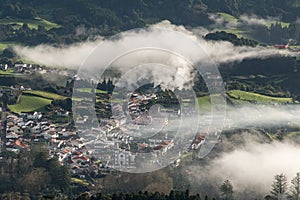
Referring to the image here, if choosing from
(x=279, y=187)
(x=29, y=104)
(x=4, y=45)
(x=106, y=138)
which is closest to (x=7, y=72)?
(x=29, y=104)

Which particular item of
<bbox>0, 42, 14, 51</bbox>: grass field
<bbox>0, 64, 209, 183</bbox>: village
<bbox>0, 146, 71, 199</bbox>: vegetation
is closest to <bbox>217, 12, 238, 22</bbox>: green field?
<bbox>0, 42, 14, 51</bbox>: grass field

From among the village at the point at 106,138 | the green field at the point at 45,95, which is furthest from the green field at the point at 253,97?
the green field at the point at 45,95

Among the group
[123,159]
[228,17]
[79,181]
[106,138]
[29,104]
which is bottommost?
[79,181]

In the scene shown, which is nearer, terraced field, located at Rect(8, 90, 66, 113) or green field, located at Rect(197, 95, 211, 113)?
green field, located at Rect(197, 95, 211, 113)

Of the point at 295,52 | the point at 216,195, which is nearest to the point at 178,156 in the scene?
the point at 216,195

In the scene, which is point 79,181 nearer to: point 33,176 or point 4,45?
point 33,176

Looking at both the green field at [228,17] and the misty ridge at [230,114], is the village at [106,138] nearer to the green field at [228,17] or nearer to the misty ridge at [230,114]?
the misty ridge at [230,114]

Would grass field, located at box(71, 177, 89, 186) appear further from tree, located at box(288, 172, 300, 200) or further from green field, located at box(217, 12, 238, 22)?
green field, located at box(217, 12, 238, 22)

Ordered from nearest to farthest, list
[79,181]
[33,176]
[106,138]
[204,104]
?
[33,176] → [79,181] → [106,138] → [204,104]
